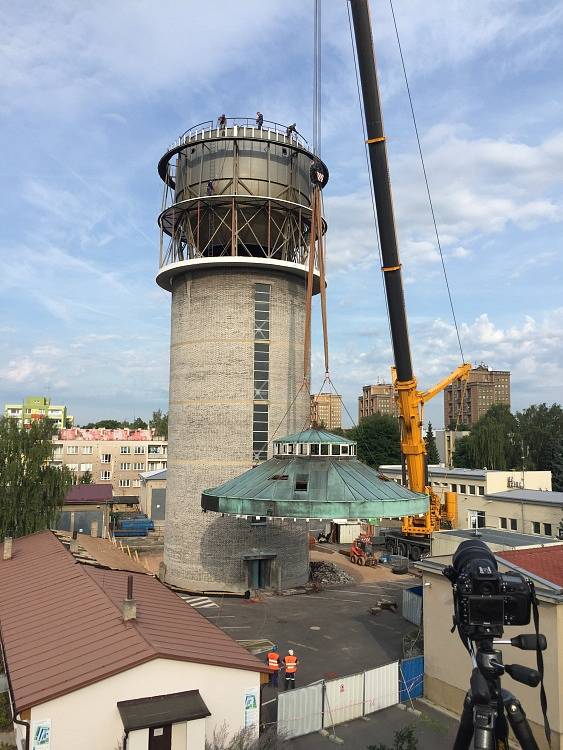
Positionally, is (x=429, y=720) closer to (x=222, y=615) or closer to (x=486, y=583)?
(x=222, y=615)

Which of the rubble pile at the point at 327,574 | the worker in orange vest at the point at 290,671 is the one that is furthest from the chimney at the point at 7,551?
the rubble pile at the point at 327,574

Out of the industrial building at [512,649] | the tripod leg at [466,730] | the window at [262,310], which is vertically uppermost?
the window at [262,310]

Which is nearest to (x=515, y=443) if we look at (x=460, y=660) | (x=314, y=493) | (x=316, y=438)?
(x=316, y=438)

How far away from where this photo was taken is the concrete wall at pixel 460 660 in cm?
1564

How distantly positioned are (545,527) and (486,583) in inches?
1762

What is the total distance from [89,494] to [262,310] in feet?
86.3

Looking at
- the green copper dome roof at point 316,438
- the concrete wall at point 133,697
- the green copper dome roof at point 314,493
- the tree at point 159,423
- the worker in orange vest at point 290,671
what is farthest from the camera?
the tree at point 159,423

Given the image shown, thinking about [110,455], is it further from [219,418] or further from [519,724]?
[519,724]

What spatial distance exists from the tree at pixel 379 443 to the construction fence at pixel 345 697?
255 ft

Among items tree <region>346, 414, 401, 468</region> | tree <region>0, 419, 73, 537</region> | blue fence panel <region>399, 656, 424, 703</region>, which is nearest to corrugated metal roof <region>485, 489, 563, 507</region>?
blue fence panel <region>399, 656, 424, 703</region>

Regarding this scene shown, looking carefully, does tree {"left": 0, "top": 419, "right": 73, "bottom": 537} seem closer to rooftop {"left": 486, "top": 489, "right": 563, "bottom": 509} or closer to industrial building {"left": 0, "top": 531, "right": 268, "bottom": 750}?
industrial building {"left": 0, "top": 531, "right": 268, "bottom": 750}

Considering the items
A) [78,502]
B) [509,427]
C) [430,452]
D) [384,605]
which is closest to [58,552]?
[384,605]

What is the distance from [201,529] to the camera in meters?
34.2

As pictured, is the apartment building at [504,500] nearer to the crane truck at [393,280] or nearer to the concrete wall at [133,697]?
the crane truck at [393,280]
